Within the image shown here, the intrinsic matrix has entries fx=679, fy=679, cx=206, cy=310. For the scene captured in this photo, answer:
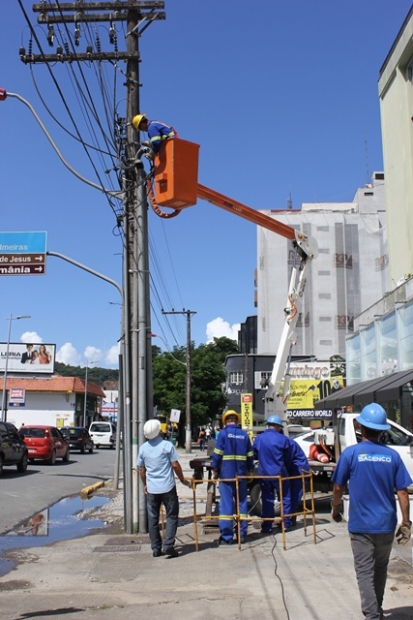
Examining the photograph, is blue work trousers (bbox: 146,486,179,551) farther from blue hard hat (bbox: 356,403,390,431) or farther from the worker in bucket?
the worker in bucket

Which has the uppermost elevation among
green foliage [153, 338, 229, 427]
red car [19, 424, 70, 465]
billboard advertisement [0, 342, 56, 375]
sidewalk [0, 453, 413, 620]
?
billboard advertisement [0, 342, 56, 375]

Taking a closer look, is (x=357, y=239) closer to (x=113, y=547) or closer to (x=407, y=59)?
(x=407, y=59)

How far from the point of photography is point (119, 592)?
21.9 feet

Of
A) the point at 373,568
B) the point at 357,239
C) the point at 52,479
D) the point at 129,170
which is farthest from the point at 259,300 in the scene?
the point at 373,568

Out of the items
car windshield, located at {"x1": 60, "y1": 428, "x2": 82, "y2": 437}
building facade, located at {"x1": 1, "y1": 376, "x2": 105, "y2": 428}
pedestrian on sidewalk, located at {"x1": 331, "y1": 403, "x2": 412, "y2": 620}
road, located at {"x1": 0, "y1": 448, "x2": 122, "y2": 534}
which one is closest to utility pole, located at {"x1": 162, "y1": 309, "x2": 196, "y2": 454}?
car windshield, located at {"x1": 60, "y1": 428, "x2": 82, "y2": 437}

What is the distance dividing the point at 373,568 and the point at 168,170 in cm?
653

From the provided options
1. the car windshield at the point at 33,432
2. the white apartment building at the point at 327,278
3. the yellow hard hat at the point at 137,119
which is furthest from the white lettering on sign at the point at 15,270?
the white apartment building at the point at 327,278

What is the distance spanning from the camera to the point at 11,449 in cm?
1994

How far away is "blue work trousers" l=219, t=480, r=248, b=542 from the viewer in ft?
29.8

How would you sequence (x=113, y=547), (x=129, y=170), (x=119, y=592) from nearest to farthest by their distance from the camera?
1. (x=119, y=592)
2. (x=113, y=547)
3. (x=129, y=170)

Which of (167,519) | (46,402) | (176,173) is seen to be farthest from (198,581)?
(46,402)

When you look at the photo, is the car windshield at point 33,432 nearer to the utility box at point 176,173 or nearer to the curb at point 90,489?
the curb at point 90,489

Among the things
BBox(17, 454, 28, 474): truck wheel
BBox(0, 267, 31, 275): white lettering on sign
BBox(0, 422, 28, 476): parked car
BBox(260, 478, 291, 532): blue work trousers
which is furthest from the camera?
BBox(17, 454, 28, 474): truck wheel

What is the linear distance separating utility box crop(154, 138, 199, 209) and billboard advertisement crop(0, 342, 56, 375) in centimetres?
6317
